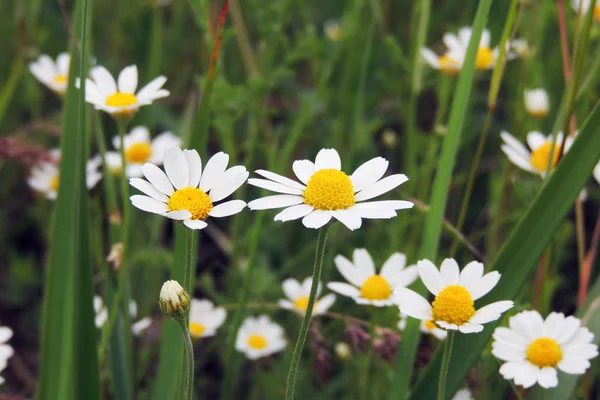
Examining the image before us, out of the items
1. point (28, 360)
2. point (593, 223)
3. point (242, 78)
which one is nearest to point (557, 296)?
point (593, 223)

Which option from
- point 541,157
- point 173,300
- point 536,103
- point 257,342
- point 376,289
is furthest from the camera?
point 536,103

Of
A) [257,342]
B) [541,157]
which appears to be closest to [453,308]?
[541,157]

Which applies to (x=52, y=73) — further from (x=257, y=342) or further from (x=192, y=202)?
(x=192, y=202)

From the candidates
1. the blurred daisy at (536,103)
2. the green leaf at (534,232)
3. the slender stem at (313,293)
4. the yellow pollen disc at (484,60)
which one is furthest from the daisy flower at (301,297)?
the blurred daisy at (536,103)

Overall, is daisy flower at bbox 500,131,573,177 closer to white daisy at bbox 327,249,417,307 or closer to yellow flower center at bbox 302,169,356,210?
white daisy at bbox 327,249,417,307

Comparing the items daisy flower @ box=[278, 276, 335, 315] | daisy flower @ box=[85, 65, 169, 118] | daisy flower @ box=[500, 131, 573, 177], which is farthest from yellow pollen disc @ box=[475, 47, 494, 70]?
daisy flower @ box=[85, 65, 169, 118]

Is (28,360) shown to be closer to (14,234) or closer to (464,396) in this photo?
(14,234)

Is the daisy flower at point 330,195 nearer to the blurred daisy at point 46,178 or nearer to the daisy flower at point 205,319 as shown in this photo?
the daisy flower at point 205,319
